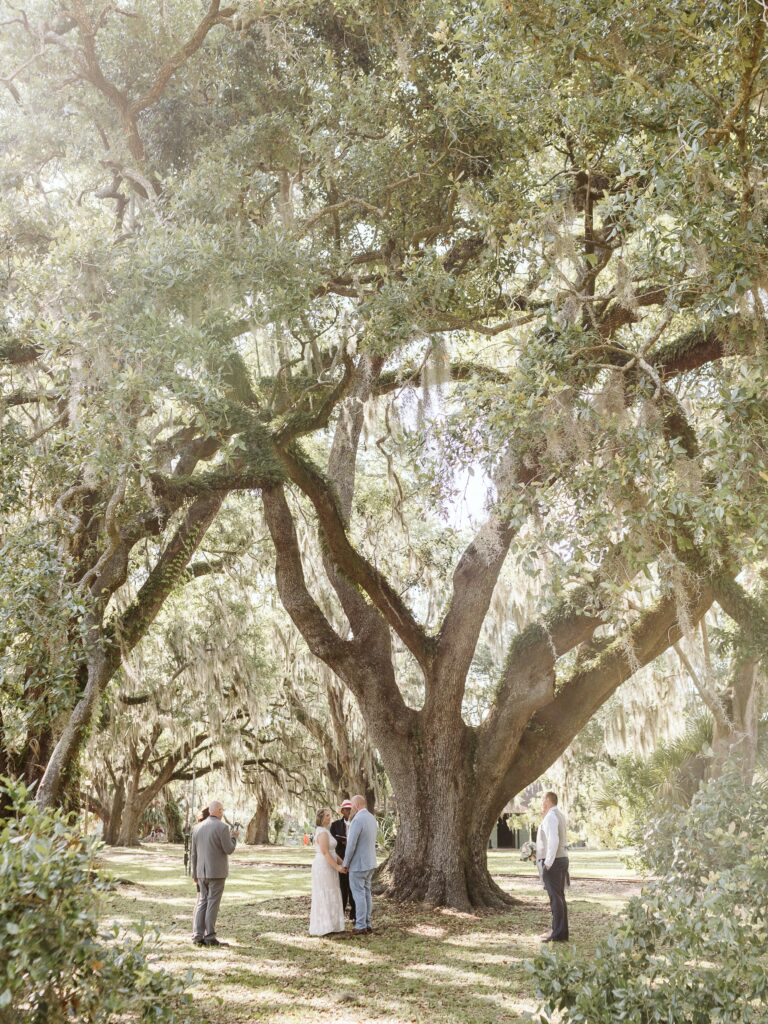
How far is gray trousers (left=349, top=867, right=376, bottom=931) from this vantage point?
7129 millimetres

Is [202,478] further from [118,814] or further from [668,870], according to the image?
[118,814]

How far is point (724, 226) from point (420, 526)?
8867 millimetres

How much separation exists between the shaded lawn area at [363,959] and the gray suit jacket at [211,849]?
1.69 ft

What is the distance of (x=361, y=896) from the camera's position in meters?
7.13

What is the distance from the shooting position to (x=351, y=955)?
6270 mm

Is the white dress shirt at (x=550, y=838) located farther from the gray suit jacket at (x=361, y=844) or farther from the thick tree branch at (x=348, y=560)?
the thick tree branch at (x=348, y=560)

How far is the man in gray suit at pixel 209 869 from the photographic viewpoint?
6652 mm

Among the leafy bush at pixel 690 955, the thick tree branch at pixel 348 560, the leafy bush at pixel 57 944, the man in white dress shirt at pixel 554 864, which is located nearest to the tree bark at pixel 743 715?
the man in white dress shirt at pixel 554 864

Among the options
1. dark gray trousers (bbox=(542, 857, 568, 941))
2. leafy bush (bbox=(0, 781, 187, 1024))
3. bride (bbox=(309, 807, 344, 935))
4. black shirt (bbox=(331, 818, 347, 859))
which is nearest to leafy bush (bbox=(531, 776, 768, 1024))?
leafy bush (bbox=(0, 781, 187, 1024))

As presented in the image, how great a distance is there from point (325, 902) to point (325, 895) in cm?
5

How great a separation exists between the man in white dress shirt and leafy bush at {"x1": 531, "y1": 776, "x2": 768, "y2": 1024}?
8.70 ft

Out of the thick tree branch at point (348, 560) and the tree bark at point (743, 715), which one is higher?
the thick tree branch at point (348, 560)

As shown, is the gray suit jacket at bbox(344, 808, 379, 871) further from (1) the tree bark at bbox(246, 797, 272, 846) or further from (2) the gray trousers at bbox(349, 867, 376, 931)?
(1) the tree bark at bbox(246, 797, 272, 846)

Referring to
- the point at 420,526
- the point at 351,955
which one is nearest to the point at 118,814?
the point at 420,526
